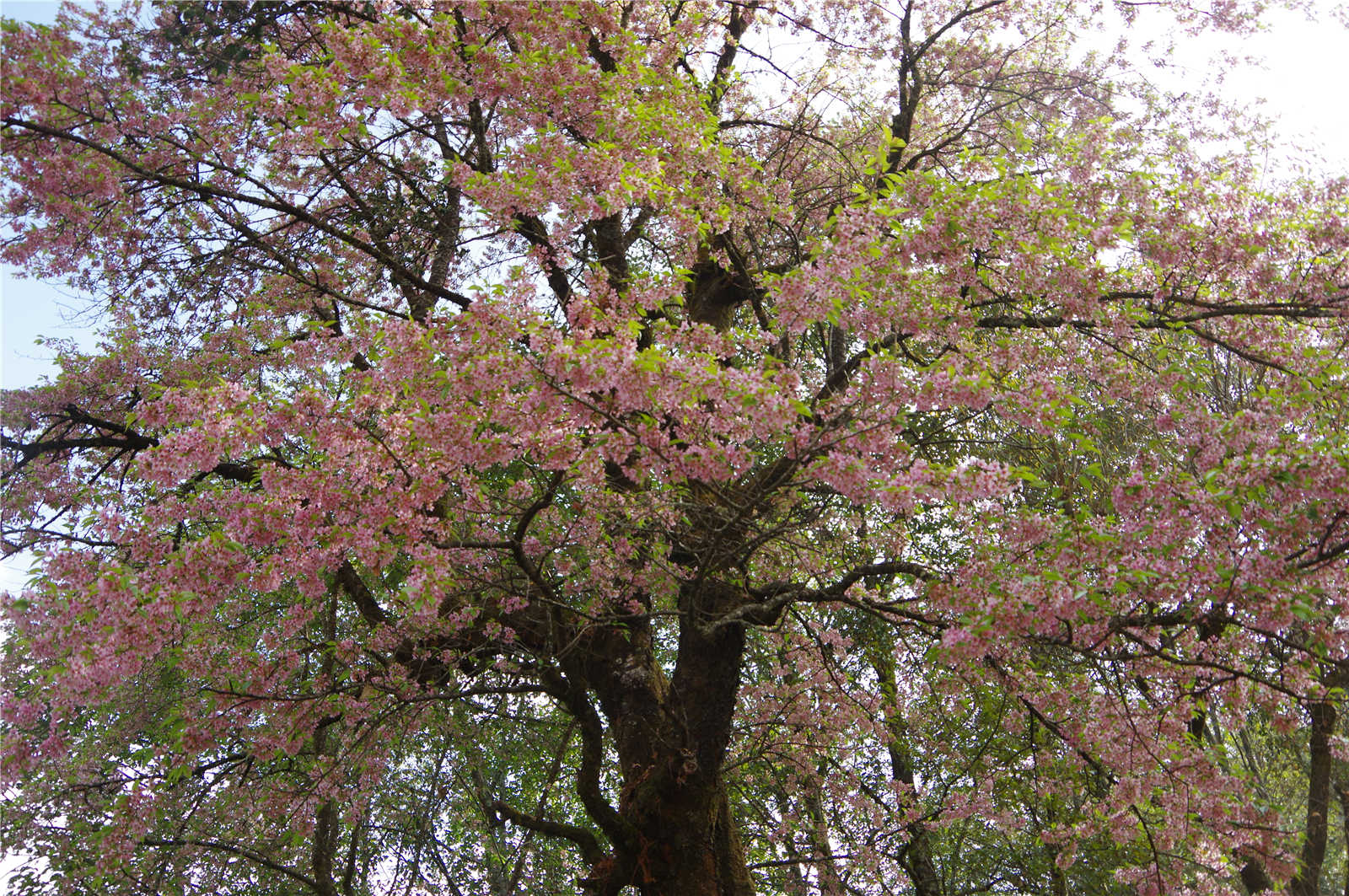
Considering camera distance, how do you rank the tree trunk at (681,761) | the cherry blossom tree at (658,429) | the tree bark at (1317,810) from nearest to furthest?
the cherry blossom tree at (658,429) < the tree trunk at (681,761) < the tree bark at (1317,810)

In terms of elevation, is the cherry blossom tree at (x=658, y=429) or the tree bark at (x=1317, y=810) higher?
the cherry blossom tree at (x=658, y=429)

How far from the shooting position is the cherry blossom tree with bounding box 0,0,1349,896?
459cm

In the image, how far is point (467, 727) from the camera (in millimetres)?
10172

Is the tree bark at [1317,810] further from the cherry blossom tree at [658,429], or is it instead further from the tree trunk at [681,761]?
the tree trunk at [681,761]

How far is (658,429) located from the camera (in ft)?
15.5

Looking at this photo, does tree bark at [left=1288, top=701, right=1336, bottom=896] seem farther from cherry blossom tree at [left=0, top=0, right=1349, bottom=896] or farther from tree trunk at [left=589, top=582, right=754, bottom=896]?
tree trunk at [left=589, top=582, right=754, bottom=896]

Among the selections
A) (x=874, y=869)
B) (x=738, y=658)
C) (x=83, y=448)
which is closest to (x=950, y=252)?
(x=738, y=658)

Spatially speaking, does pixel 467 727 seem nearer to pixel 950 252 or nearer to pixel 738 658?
pixel 738 658

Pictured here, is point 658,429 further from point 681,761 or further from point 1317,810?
point 1317,810

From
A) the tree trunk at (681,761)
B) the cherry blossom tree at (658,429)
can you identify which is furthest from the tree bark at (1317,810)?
the tree trunk at (681,761)

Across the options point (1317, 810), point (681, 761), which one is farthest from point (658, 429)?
point (1317, 810)

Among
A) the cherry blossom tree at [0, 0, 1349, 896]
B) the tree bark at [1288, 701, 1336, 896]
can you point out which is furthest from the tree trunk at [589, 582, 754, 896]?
the tree bark at [1288, 701, 1336, 896]

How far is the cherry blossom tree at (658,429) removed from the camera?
4586mm

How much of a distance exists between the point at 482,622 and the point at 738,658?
2181 mm
